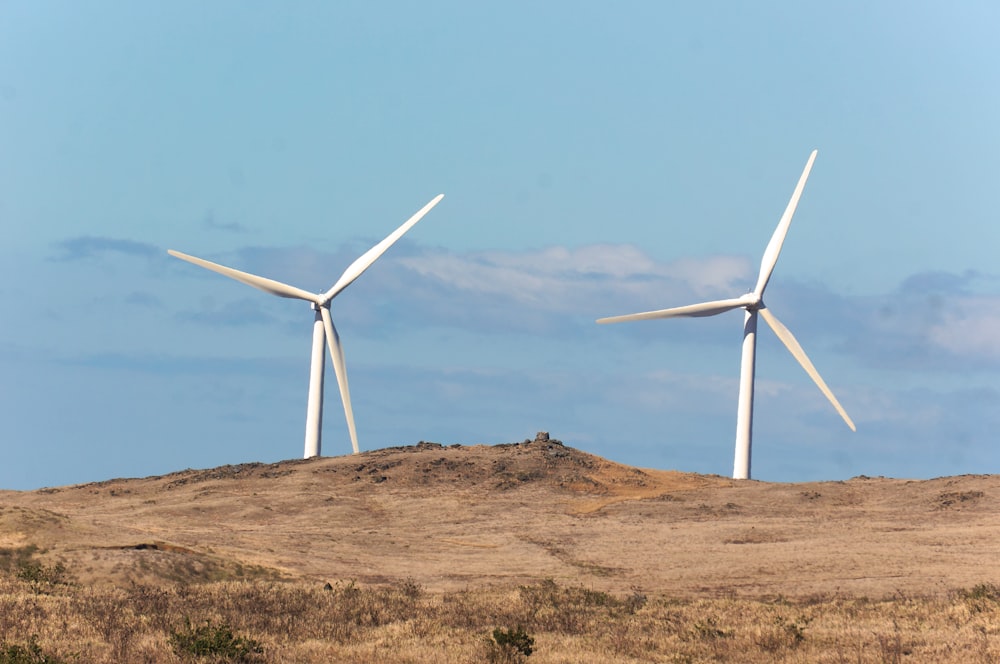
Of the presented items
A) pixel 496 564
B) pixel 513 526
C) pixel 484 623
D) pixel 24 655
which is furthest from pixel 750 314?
pixel 24 655

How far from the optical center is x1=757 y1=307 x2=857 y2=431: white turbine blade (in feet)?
262

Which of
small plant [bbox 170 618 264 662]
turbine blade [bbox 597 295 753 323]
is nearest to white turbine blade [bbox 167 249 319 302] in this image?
turbine blade [bbox 597 295 753 323]

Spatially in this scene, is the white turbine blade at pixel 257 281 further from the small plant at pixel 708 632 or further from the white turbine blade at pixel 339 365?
the small plant at pixel 708 632

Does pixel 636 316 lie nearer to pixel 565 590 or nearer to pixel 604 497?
pixel 604 497

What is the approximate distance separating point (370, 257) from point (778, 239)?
96.6ft

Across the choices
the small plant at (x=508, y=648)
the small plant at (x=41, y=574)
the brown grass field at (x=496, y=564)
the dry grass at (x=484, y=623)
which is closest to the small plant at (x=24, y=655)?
the brown grass field at (x=496, y=564)

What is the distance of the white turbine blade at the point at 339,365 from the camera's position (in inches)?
3568

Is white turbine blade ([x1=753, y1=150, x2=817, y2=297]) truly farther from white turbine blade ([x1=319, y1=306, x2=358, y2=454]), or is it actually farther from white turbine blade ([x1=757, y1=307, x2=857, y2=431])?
white turbine blade ([x1=319, y1=306, x2=358, y2=454])

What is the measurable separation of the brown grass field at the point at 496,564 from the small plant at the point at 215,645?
84 mm

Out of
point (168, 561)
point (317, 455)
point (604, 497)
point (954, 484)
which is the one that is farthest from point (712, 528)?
point (317, 455)

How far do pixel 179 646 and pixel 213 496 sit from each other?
56.4 meters

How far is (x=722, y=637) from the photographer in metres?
33.3

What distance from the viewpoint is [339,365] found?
91125mm

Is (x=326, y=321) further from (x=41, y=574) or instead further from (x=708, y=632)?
(x=708, y=632)
